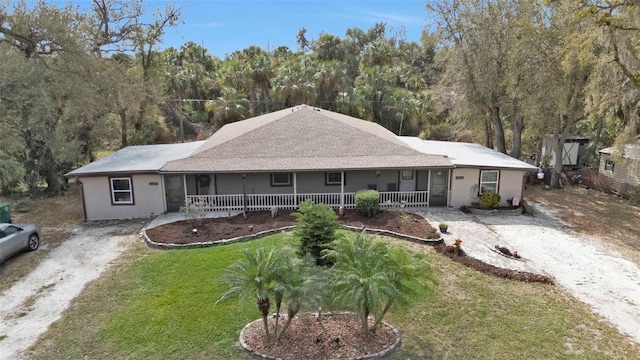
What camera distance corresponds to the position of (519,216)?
1836 centimetres

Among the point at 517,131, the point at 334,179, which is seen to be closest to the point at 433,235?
the point at 334,179

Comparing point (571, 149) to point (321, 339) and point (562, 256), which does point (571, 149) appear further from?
point (321, 339)

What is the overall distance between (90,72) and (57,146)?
4373 mm

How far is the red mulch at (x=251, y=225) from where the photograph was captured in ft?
50.3

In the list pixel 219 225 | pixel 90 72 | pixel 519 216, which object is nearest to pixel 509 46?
pixel 519 216

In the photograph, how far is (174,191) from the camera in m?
18.4

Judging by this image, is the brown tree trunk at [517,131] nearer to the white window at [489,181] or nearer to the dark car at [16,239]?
the white window at [489,181]

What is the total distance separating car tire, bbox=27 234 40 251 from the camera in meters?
14.6

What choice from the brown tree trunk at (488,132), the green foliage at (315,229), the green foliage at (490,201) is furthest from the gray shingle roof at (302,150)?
the brown tree trunk at (488,132)

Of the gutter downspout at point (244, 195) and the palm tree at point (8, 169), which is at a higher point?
the palm tree at point (8, 169)

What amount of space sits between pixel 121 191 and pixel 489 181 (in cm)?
1639

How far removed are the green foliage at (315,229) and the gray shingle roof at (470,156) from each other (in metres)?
8.91

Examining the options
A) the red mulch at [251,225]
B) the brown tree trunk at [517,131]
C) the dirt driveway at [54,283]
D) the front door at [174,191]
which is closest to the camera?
the dirt driveway at [54,283]

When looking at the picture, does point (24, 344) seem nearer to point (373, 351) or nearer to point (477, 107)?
point (373, 351)
